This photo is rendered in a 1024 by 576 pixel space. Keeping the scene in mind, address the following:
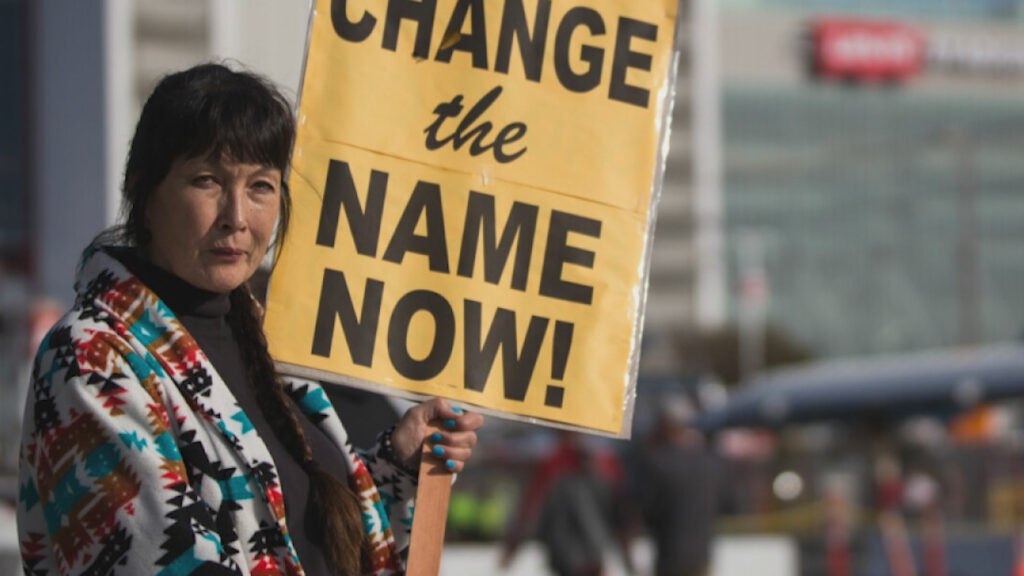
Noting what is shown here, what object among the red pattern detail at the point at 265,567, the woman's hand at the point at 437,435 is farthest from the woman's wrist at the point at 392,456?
the red pattern detail at the point at 265,567

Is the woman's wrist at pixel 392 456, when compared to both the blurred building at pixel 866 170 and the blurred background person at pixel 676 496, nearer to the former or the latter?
the blurred background person at pixel 676 496

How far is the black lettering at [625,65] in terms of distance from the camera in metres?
3.08

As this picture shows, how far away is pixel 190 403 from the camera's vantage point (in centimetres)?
225

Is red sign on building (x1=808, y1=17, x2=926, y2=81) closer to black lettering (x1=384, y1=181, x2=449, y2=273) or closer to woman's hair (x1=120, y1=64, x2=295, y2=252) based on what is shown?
black lettering (x1=384, y1=181, x2=449, y2=273)

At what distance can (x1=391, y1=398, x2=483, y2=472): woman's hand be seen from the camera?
108 inches

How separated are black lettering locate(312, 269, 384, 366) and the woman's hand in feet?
0.52

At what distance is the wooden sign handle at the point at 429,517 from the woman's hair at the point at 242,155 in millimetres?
127

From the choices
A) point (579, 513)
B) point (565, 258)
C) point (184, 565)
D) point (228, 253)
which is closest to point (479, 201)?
point (565, 258)

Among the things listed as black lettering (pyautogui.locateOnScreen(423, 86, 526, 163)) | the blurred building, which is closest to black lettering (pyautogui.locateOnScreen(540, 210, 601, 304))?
black lettering (pyautogui.locateOnScreen(423, 86, 526, 163))

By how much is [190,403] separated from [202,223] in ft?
0.89

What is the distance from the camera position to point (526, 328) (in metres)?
2.98

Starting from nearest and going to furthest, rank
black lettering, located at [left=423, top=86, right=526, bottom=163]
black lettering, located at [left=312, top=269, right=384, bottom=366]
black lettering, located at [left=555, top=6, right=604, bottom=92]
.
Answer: black lettering, located at [left=312, top=269, right=384, bottom=366]
black lettering, located at [left=423, top=86, right=526, bottom=163]
black lettering, located at [left=555, top=6, right=604, bottom=92]

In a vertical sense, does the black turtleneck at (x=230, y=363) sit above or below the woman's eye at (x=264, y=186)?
below

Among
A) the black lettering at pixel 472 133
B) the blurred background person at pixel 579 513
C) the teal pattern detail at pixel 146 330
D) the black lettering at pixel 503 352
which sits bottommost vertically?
the blurred background person at pixel 579 513
